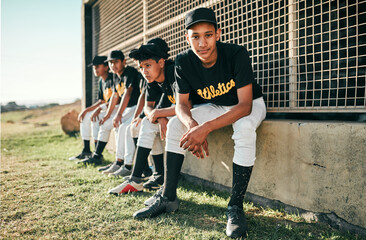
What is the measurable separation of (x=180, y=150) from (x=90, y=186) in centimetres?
151

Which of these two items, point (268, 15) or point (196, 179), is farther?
point (196, 179)

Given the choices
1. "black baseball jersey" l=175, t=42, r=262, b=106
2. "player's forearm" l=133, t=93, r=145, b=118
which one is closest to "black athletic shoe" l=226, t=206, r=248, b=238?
"black baseball jersey" l=175, t=42, r=262, b=106

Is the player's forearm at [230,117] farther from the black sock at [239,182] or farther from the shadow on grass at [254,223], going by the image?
the shadow on grass at [254,223]

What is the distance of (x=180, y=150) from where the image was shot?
8.23ft

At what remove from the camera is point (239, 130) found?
223 centimetres

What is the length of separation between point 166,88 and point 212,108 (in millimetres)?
803

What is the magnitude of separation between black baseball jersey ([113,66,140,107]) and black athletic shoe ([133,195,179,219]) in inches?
96.5

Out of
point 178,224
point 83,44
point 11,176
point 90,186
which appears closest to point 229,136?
point 178,224

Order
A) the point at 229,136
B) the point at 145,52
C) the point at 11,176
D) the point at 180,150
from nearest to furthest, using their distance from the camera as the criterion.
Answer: the point at 180,150 < the point at 229,136 < the point at 145,52 < the point at 11,176

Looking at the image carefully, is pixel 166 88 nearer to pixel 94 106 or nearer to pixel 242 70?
pixel 242 70

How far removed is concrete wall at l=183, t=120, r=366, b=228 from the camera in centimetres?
201

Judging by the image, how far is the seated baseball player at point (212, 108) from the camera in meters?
2.18

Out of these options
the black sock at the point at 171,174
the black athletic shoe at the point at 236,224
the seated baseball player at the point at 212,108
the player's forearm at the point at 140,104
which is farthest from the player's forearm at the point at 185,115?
the player's forearm at the point at 140,104

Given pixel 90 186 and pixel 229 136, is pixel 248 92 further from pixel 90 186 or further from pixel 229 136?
pixel 90 186
